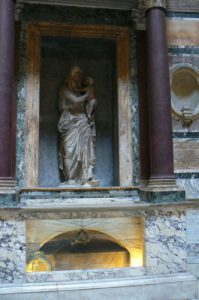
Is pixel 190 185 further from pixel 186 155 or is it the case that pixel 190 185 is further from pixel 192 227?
pixel 192 227

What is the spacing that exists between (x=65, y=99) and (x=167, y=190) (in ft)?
9.04

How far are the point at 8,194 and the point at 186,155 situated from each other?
3.38 meters

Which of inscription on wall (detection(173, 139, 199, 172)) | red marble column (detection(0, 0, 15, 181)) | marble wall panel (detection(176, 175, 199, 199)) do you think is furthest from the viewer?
inscription on wall (detection(173, 139, 199, 172))

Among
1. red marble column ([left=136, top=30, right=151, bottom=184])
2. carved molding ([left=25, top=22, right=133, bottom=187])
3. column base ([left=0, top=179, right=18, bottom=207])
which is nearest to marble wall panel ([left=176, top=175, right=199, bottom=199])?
red marble column ([left=136, top=30, right=151, bottom=184])

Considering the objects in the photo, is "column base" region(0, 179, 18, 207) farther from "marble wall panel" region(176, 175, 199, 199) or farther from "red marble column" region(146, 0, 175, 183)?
"marble wall panel" region(176, 175, 199, 199)

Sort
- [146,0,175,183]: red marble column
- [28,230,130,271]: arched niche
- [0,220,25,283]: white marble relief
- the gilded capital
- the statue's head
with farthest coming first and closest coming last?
the statue's head, the gilded capital, [146,0,175,183]: red marble column, [28,230,130,271]: arched niche, [0,220,25,283]: white marble relief

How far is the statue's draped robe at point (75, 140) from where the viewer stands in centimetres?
720

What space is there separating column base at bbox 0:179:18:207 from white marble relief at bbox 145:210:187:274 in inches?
82.2

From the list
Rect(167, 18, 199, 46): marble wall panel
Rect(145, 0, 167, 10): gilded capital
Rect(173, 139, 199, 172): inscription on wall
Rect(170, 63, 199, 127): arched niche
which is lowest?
Rect(173, 139, 199, 172): inscription on wall

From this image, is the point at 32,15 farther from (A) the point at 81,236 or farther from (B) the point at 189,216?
(B) the point at 189,216

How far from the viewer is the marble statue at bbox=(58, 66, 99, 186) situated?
7.20 metres

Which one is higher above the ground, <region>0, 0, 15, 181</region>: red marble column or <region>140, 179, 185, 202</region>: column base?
<region>0, 0, 15, 181</region>: red marble column

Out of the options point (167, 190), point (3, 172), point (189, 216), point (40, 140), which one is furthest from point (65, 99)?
point (189, 216)

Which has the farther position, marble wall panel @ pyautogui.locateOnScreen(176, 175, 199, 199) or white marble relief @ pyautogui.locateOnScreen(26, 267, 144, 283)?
marble wall panel @ pyautogui.locateOnScreen(176, 175, 199, 199)
